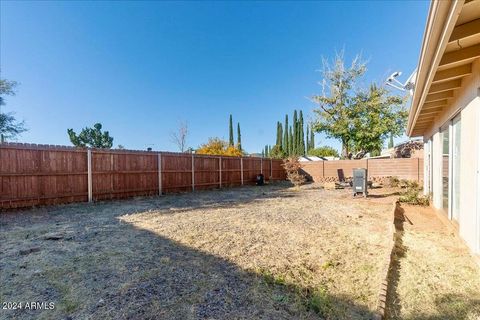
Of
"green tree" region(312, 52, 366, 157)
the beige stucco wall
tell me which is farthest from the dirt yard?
"green tree" region(312, 52, 366, 157)

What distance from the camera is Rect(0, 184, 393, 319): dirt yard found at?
94.1 inches

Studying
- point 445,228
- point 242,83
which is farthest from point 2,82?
point 445,228

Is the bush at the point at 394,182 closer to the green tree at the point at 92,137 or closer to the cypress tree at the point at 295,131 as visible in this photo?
the cypress tree at the point at 295,131

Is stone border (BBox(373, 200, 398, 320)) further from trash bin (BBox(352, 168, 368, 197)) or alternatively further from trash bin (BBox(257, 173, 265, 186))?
trash bin (BBox(257, 173, 265, 186))

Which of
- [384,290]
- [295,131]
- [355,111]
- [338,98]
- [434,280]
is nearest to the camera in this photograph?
[384,290]

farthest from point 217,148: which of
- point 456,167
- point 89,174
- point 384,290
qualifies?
point 384,290

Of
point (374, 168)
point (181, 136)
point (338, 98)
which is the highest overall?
point (338, 98)

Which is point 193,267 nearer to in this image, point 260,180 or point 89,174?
point 89,174

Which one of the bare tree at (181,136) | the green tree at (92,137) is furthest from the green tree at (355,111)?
the green tree at (92,137)

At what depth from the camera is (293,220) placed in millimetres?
6074

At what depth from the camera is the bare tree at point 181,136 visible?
27.4 meters

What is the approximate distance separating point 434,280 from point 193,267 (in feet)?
9.43

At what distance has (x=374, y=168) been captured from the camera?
1736cm

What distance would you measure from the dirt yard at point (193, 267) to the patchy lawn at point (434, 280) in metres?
0.26
